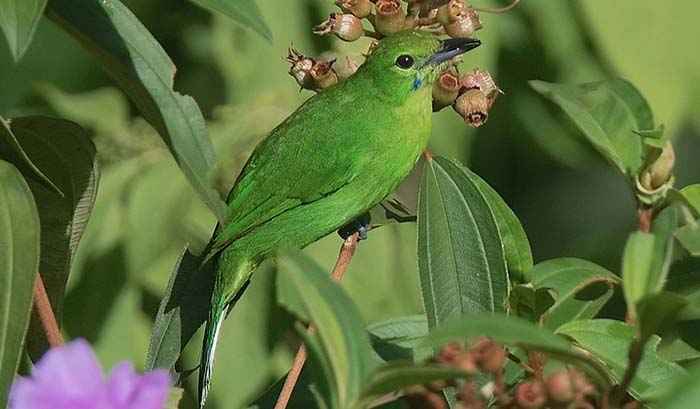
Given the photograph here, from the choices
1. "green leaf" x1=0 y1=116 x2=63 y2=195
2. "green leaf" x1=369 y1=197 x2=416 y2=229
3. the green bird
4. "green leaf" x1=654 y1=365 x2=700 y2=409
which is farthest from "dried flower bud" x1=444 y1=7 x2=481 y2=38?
"green leaf" x1=654 y1=365 x2=700 y2=409

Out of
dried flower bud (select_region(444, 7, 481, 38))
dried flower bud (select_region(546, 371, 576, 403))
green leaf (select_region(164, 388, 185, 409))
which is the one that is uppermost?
dried flower bud (select_region(444, 7, 481, 38))

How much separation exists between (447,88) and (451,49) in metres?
0.36

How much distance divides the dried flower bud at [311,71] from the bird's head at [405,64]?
352mm

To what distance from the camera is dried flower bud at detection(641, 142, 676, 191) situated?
1.60 m

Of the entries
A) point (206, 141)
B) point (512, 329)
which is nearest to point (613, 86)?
point (206, 141)

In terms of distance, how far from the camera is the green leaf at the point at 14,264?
141cm

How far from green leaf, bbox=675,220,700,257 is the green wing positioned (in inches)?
25.7

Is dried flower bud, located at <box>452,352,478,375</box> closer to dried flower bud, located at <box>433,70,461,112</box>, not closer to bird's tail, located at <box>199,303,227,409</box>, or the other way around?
dried flower bud, located at <box>433,70,461,112</box>

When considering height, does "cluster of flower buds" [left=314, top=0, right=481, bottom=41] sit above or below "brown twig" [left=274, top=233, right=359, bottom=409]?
above

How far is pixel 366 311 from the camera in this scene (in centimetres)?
263

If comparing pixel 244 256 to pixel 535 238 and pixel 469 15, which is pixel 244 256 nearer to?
pixel 469 15

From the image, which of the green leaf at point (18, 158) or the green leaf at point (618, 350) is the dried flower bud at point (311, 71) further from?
the green leaf at point (618, 350)

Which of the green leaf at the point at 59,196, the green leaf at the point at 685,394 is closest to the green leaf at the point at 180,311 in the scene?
the green leaf at the point at 59,196

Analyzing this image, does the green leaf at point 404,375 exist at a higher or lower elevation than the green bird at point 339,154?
higher
